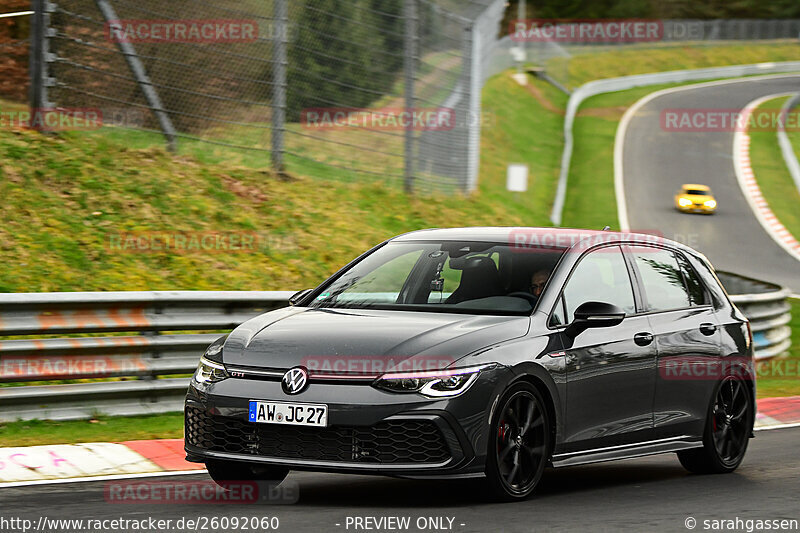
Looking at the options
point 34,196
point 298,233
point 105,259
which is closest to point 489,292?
point 105,259

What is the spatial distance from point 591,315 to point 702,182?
125 feet

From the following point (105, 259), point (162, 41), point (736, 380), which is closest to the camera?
point (736, 380)

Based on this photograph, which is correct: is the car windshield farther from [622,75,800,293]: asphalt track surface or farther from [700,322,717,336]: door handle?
[622,75,800,293]: asphalt track surface

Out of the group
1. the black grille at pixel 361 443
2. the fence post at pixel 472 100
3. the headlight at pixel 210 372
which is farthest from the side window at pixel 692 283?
the fence post at pixel 472 100

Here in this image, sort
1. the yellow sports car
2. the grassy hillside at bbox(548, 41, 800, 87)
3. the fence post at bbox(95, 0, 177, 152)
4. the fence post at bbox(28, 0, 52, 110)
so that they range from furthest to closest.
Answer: the grassy hillside at bbox(548, 41, 800, 87) → the yellow sports car → the fence post at bbox(95, 0, 177, 152) → the fence post at bbox(28, 0, 52, 110)

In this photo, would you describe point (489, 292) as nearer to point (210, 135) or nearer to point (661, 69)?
point (210, 135)

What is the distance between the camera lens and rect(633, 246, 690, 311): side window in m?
8.84

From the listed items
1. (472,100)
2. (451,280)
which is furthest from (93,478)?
(472,100)

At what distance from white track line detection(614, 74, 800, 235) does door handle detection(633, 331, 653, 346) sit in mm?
26897

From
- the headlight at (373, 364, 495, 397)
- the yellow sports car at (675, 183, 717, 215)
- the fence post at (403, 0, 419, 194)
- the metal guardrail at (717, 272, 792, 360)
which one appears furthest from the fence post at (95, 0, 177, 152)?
the yellow sports car at (675, 183, 717, 215)

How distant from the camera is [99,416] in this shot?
10.2 m

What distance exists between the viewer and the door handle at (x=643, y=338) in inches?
328

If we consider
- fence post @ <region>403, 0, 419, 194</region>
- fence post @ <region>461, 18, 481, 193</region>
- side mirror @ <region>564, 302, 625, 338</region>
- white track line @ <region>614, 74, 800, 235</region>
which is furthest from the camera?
white track line @ <region>614, 74, 800, 235</region>

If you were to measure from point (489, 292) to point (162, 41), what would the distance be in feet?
31.7
